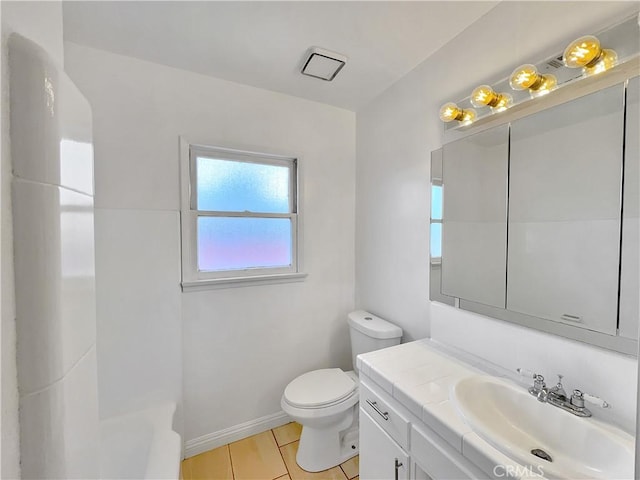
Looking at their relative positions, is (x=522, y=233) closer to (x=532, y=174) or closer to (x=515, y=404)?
(x=532, y=174)

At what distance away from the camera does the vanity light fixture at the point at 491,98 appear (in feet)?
4.05

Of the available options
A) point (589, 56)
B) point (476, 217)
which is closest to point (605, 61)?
point (589, 56)

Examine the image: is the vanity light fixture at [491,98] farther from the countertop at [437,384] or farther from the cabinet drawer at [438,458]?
the cabinet drawer at [438,458]

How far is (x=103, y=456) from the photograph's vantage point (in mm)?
1370

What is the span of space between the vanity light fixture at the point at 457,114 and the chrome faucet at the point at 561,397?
1143mm

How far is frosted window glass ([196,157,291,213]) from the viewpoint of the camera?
187cm

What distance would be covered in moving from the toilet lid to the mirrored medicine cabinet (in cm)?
86

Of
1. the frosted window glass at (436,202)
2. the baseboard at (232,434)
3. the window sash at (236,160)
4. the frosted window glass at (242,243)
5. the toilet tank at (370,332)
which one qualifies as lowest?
the baseboard at (232,434)

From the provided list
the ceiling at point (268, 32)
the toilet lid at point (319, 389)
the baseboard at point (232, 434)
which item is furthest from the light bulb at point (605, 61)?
the baseboard at point (232, 434)

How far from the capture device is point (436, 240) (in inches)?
62.1

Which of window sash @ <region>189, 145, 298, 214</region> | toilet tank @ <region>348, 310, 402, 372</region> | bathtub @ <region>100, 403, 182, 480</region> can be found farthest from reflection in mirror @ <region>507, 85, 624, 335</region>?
bathtub @ <region>100, 403, 182, 480</region>

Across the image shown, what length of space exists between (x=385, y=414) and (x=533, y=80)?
1466mm

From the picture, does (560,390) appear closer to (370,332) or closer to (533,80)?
(370,332)

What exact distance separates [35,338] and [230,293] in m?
1.63
